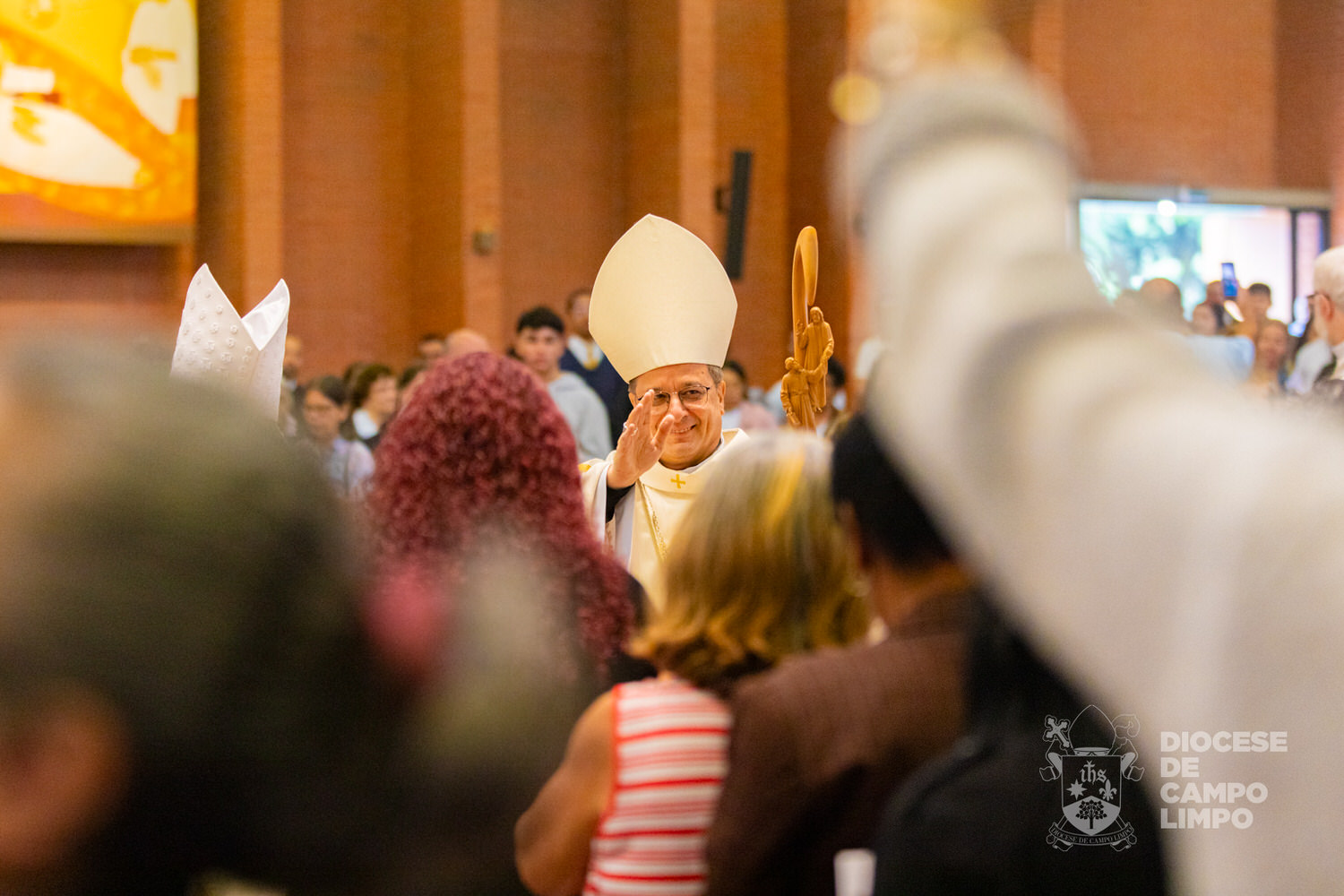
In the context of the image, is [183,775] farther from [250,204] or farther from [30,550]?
[250,204]

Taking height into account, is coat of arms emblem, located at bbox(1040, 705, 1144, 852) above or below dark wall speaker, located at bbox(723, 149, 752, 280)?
below

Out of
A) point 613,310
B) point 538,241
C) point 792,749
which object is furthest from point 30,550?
point 538,241

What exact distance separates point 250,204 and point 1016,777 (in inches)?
406

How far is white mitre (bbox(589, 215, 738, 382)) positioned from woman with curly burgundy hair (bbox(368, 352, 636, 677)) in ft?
7.34

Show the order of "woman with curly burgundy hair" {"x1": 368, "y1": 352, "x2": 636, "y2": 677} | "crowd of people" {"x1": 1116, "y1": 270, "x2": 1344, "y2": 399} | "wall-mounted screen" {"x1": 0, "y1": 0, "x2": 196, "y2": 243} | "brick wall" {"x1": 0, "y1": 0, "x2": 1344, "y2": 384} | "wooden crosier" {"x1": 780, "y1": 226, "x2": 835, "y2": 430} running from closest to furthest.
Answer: "woman with curly burgundy hair" {"x1": 368, "y1": 352, "x2": 636, "y2": 677}
"wooden crosier" {"x1": 780, "y1": 226, "x2": 835, "y2": 430}
"crowd of people" {"x1": 1116, "y1": 270, "x2": 1344, "y2": 399}
"wall-mounted screen" {"x1": 0, "y1": 0, "x2": 196, "y2": 243}
"brick wall" {"x1": 0, "y1": 0, "x2": 1344, "y2": 384}

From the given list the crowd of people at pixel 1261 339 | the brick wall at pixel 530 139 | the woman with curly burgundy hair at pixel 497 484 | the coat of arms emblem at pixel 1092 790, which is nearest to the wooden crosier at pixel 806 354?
the woman with curly burgundy hair at pixel 497 484

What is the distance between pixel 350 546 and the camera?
0.54 m

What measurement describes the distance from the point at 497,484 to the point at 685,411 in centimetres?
212

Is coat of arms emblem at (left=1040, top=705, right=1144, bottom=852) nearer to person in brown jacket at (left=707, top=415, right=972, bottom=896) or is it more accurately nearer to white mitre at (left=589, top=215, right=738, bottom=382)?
person in brown jacket at (left=707, top=415, right=972, bottom=896)

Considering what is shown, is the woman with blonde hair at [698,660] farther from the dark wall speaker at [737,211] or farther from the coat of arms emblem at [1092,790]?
the dark wall speaker at [737,211]

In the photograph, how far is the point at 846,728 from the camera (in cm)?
159

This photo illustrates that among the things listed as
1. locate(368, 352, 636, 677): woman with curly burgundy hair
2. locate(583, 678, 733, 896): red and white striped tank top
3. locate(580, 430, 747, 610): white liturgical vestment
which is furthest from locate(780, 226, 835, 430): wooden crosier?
locate(583, 678, 733, 896): red and white striped tank top

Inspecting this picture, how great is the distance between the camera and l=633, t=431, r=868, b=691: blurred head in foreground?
5.97 feet

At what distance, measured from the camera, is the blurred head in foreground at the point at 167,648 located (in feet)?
1.58
